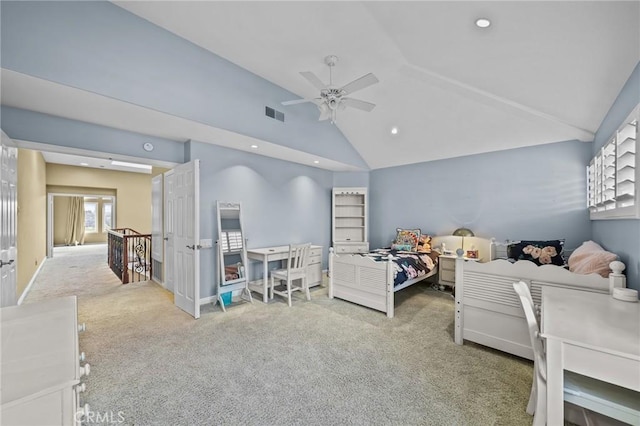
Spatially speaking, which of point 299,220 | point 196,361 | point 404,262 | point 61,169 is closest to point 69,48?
point 196,361

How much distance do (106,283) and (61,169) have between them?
208 inches

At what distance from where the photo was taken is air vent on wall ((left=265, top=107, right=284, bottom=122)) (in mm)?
4109

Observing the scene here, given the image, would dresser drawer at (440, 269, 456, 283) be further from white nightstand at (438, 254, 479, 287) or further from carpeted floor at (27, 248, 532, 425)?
carpeted floor at (27, 248, 532, 425)

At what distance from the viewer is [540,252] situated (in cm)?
375

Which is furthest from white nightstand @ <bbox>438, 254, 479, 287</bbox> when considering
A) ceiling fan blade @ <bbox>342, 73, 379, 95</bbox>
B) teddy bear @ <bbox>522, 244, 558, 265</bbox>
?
ceiling fan blade @ <bbox>342, 73, 379, 95</bbox>

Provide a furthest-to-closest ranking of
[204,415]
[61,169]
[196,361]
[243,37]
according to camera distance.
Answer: [61,169]
[243,37]
[196,361]
[204,415]

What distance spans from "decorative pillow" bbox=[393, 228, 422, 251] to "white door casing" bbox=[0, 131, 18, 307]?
521 cm

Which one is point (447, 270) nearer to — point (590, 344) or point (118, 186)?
point (590, 344)

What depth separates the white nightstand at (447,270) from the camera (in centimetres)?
470

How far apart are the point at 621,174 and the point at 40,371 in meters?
3.66

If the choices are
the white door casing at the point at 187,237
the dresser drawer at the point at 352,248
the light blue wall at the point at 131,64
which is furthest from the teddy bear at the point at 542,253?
the white door casing at the point at 187,237

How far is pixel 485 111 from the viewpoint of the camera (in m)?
3.91

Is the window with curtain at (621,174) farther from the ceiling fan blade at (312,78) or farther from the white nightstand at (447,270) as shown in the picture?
the ceiling fan blade at (312,78)

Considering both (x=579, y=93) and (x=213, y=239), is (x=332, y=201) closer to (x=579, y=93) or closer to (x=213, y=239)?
(x=213, y=239)
